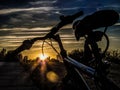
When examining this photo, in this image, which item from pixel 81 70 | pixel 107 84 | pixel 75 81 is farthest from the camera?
pixel 75 81

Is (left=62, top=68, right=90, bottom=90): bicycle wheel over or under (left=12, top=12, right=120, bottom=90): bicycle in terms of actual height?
under

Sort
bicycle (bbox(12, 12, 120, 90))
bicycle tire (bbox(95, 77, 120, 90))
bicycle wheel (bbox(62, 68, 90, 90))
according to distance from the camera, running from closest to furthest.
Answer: bicycle tire (bbox(95, 77, 120, 90)) < bicycle (bbox(12, 12, 120, 90)) < bicycle wheel (bbox(62, 68, 90, 90))

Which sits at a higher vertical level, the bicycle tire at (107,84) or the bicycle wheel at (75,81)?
the bicycle tire at (107,84)

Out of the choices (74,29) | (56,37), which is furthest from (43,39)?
(74,29)

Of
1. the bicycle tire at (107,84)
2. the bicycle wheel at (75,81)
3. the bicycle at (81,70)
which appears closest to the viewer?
→ the bicycle tire at (107,84)

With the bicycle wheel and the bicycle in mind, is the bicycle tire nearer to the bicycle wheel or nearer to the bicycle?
the bicycle

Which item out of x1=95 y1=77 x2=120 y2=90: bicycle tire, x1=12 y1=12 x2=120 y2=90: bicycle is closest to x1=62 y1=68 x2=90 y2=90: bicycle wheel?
x1=12 y1=12 x2=120 y2=90: bicycle

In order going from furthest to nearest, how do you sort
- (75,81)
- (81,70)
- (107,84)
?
1. (75,81)
2. (81,70)
3. (107,84)

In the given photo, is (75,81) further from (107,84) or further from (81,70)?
(107,84)

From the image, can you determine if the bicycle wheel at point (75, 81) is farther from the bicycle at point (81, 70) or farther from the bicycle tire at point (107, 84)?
the bicycle tire at point (107, 84)

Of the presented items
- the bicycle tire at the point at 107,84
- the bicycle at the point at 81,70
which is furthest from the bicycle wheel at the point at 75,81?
the bicycle tire at the point at 107,84

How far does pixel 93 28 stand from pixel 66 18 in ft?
3.45

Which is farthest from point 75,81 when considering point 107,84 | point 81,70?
point 107,84

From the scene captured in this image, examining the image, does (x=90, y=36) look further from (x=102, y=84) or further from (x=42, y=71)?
(x=42, y=71)
